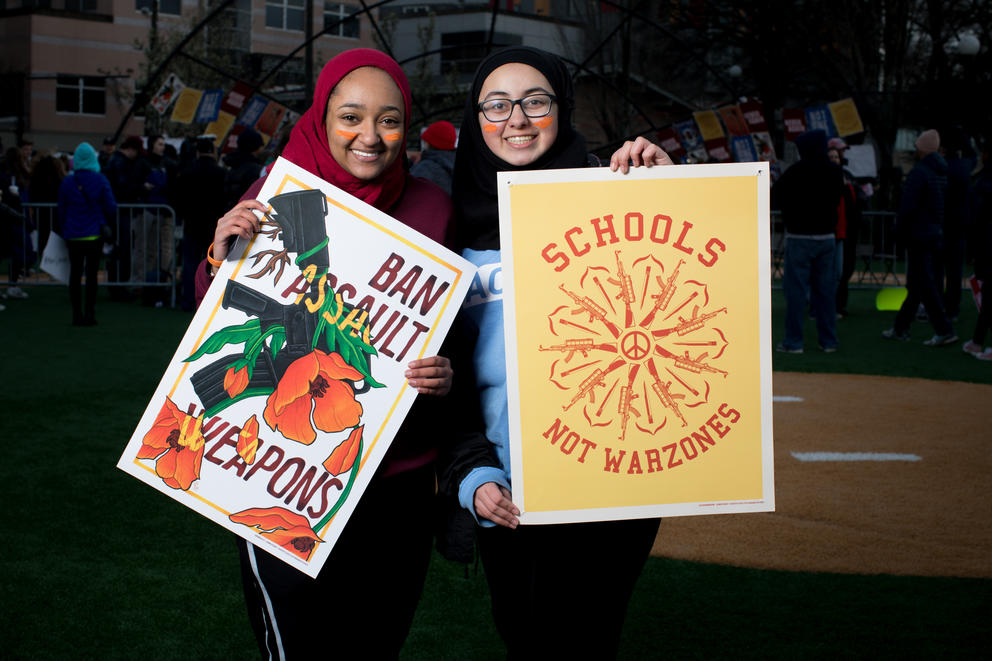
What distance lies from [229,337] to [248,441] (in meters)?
0.23

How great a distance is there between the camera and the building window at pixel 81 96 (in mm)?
43906

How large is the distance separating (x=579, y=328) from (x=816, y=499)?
371 cm

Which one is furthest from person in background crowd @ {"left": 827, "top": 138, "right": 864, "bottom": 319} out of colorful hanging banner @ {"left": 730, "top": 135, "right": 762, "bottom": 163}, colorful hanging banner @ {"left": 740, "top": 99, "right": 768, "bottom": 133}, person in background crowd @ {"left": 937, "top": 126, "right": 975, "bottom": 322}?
colorful hanging banner @ {"left": 730, "top": 135, "right": 762, "bottom": 163}

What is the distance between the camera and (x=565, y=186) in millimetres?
2229

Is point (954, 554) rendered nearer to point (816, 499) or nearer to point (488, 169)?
point (816, 499)

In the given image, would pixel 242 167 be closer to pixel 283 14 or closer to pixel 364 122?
pixel 364 122

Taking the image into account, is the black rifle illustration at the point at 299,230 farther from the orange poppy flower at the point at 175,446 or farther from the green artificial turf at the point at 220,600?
the green artificial turf at the point at 220,600

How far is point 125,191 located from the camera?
1477 centimetres

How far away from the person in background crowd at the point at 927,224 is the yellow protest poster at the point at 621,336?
9772mm

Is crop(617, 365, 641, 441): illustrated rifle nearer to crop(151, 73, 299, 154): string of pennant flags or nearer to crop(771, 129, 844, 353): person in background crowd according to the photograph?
crop(771, 129, 844, 353): person in background crowd

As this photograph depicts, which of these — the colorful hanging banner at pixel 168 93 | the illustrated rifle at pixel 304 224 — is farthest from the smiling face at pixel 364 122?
the colorful hanging banner at pixel 168 93

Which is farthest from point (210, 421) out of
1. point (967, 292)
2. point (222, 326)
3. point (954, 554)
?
point (967, 292)

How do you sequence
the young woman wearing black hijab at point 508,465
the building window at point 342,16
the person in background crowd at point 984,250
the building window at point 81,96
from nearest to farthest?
the young woman wearing black hijab at point 508,465
the person in background crowd at point 984,250
the building window at point 81,96
the building window at point 342,16

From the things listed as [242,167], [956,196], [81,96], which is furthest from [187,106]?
[81,96]
